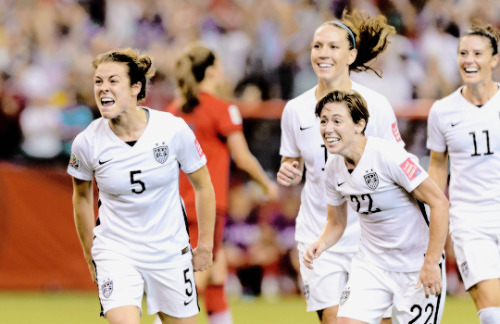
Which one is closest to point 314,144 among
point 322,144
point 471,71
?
point 322,144

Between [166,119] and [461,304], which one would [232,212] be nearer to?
[461,304]

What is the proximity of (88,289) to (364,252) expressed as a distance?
602cm

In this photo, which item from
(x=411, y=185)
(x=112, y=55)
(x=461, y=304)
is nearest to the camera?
(x=411, y=185)

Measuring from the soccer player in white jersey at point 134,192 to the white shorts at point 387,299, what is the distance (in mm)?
1013

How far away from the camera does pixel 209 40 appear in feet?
44.9

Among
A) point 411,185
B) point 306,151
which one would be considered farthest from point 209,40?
point 411,185

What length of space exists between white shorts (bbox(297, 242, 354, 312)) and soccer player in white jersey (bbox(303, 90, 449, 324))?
0.57m

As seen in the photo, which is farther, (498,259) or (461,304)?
(461,304)

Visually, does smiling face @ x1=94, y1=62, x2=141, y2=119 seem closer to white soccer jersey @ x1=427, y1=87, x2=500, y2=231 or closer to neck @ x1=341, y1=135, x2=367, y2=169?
neck @ x1=341, y1=135, x2=367, y2=169

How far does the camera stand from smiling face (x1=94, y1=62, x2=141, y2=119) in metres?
5.85

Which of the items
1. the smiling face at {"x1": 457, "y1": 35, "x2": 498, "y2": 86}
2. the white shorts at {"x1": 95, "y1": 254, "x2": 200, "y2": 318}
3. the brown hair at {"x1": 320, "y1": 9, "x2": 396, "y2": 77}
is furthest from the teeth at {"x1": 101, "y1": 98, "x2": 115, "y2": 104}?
the smiling face at {"x1": 457, "y1": 35, "x2": 498, "y2": 86}

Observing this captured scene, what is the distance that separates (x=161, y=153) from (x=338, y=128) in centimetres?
110

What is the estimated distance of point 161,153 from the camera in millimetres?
5969

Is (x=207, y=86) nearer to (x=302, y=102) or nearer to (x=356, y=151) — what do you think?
(x=302, y=102)
